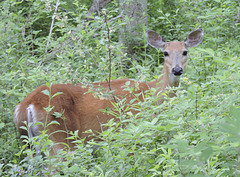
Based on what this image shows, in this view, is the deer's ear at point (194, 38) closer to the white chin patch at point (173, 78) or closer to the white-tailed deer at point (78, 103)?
the white-tailed deer at point (78, 103)

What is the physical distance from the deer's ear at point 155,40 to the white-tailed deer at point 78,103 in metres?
0.17

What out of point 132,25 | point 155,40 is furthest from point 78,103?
point 132,25

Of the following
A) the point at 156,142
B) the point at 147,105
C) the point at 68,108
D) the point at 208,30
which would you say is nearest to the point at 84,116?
the point at 68,108

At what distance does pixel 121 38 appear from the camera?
9.38 meters

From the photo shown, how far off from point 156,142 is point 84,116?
221 cm

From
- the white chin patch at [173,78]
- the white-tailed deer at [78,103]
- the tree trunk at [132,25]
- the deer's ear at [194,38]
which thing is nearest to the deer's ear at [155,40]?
the white-tailed deer at [78,103]

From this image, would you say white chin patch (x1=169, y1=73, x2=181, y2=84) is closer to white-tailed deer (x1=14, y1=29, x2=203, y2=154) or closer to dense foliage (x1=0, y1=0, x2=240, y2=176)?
white-tailed deer (x1=14, y1=29, x2=203, y2=154)

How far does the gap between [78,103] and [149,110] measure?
2.01 metres

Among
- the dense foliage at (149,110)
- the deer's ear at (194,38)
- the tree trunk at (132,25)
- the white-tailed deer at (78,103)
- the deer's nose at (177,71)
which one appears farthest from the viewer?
the tree trunk at (132,25)

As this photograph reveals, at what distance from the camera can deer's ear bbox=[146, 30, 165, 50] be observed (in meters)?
7.20

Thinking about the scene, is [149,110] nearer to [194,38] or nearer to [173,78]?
[173,78]

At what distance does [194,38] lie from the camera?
722 centimetres

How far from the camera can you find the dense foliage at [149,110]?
3.21 meters

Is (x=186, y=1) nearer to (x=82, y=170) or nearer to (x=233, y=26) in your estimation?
(x=233, y=26)
